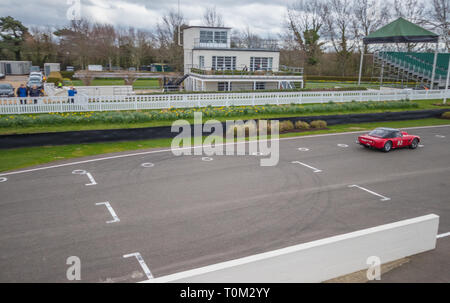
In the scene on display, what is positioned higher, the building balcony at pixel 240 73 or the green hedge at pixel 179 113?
the building balcony at pixel 240 73

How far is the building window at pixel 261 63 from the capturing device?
43.3 metres

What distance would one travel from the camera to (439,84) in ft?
145

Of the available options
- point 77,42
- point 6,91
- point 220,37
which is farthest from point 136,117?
point 77,42

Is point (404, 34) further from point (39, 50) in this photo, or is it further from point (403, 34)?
point (39, 50)

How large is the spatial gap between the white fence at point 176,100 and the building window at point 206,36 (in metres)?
16.2

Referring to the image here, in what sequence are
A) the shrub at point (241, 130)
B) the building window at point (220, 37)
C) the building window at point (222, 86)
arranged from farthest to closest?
the building window at point (220, 37) → the building window at point (222, 86) → the shrub at point (241, 130)

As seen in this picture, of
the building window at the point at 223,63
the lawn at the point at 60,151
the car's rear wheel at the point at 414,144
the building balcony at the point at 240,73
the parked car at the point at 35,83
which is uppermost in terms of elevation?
the building window at the point at 223,63

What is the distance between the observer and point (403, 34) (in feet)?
129

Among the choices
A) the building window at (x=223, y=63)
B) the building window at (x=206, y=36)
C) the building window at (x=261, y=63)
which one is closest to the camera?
the building window at (x=223, y=63)

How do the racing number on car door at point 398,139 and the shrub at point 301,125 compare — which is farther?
the shrub at point 301,125

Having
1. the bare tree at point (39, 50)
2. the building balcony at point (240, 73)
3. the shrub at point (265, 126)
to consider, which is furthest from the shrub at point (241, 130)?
the bare tree at point (39, 50)

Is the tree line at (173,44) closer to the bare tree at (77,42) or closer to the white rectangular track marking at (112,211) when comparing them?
the bare tree at (77,42)
